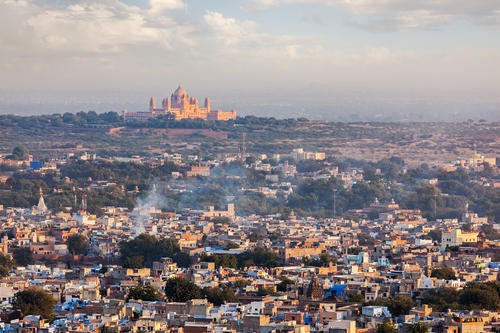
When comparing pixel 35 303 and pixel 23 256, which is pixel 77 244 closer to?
pixel 23 256

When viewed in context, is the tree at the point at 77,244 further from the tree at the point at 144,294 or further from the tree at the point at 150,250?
the tree at the point at 144,294

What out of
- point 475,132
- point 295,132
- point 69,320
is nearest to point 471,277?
point 69,320

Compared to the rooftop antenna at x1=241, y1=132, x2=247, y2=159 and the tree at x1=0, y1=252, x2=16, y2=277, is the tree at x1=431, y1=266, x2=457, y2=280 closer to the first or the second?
the tree at x1=0, y1=252, x2=16, y2=277

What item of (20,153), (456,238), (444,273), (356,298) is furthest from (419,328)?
(20,153)

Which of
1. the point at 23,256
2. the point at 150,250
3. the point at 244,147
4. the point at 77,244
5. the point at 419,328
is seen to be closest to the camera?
the point at 419,328

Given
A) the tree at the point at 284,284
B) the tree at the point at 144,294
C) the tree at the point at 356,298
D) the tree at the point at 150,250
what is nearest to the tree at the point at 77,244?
the tree at the point at 150,250

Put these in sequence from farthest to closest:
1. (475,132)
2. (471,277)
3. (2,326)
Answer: (475,132) < (471,277) < (2,326)

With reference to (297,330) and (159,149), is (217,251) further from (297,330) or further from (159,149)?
(159,149)
